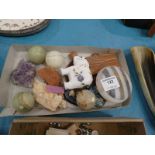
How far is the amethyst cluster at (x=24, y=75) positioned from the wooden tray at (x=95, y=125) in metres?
0.14

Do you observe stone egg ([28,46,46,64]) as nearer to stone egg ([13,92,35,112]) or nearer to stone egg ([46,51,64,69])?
stone egg ([46,51,64,69])

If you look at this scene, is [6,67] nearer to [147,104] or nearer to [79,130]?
[79,130]

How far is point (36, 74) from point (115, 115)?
0.90 feet

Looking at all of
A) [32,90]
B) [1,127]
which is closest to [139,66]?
[32,90]

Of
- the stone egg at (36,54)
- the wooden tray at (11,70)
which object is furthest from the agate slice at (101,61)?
the stone egg at (36,54)

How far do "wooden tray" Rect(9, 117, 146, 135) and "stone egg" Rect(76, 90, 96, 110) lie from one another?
43 millimetres

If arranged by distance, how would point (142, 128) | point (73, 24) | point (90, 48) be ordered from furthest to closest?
point (73, 24) → point (90, 48) → point (142, 128)

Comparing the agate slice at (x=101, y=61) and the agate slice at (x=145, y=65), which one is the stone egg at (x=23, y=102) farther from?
the agate slice at (x=145, y=65)

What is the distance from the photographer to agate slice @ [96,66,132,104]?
595mm

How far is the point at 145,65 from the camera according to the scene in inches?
28.5

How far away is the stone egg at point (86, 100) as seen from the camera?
1.89 ft

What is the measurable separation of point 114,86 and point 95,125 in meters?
0.12

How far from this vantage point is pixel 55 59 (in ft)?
2.20

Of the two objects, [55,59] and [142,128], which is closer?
[142,128]
